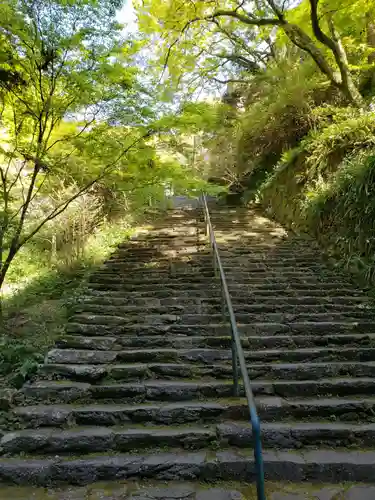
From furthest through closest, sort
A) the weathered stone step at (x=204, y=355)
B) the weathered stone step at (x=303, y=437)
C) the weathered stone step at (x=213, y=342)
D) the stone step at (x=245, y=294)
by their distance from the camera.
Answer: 1. the stone step at (x=245, y=294)
2. the weathered stone step at (x=213, y=342)
3. the weathered stone step at (x=204, y=355)
4. the weathered stone step at (x=303, y=437)

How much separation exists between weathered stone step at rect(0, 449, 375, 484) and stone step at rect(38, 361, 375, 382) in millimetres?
902

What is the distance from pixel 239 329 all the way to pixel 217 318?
0.37 metres

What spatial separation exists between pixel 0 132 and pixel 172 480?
4573 millimetres

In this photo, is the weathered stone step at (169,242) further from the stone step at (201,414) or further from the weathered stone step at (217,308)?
the stone step at (201,414)

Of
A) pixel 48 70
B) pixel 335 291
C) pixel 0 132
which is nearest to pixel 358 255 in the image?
pixel 335 291

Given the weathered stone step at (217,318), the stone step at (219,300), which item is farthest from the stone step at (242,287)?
the weathered stone step at (217,318)

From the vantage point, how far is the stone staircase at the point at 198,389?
2787 millimetres

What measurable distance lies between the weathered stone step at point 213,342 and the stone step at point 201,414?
953 mm

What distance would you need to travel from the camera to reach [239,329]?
4.53 meters

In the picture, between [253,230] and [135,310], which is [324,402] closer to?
[135,310]

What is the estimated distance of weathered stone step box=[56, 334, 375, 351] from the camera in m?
4.21

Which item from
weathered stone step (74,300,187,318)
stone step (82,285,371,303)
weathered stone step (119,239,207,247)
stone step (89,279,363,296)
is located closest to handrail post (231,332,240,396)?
weathered stone step (74,300,187,318)

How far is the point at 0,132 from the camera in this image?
16.4ft

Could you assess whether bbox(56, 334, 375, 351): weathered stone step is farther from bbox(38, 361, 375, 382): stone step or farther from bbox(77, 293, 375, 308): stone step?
bbox(77, 293, 375, 308): stone step
